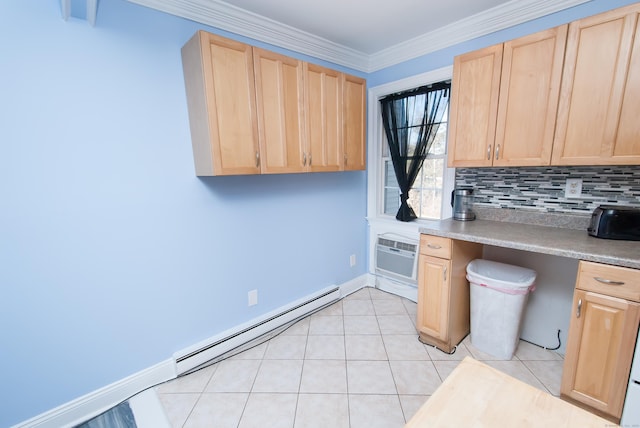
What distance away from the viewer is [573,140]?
1.60m

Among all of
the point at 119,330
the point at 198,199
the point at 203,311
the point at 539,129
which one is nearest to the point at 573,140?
the point at 539,129

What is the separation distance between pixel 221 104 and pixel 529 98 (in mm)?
1922

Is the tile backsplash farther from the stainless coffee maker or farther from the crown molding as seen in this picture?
the crown molding

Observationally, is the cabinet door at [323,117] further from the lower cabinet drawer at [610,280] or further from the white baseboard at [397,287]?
the lower cabinet drawer at [610,280]

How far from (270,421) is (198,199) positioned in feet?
4.71

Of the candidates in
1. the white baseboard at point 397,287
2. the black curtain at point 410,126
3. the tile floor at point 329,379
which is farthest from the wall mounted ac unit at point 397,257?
the tile floor at point 329,379

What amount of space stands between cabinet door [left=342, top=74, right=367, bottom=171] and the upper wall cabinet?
0.05 ft

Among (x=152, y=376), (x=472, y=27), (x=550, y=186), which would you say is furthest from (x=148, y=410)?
(x=472, y=27)

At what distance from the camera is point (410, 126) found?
102 inches

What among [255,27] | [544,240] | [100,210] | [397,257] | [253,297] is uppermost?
[255,27]

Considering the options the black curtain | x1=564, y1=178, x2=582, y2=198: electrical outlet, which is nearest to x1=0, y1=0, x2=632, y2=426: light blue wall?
the black curtain

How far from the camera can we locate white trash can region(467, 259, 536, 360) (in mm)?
1832

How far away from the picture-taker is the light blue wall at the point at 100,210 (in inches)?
52.0

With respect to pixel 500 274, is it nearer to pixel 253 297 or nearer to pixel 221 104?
pixel 253 297
